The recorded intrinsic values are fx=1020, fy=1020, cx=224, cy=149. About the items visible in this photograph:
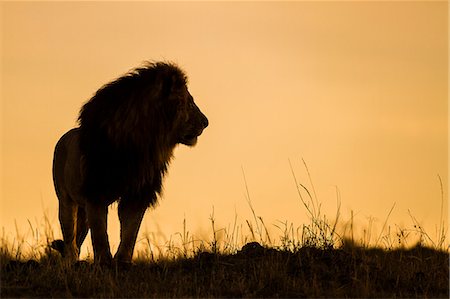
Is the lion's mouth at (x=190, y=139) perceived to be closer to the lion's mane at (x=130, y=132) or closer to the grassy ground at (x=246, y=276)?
the lion's mane at (x=130, y=132)

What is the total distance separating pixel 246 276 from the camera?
8.10 meters

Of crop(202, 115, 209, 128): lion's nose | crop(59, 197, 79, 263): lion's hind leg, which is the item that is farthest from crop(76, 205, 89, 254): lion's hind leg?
crop(202, 115, 209, 128): lion's nose

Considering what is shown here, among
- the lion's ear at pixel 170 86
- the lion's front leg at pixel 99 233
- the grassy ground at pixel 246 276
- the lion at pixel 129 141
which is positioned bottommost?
the grassy ground at pixel 246 276

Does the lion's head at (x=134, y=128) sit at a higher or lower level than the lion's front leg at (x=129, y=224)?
higher

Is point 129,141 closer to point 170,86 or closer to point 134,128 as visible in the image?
point 134,128

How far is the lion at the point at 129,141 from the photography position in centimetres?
902

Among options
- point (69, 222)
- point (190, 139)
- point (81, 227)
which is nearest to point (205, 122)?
point (190, 139)

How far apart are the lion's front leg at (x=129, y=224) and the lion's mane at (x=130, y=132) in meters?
0.08

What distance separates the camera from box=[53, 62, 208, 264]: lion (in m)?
9.02

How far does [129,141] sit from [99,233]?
855 mm

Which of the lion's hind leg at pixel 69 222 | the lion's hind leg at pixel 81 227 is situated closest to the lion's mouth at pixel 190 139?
the lion's hind leg at pixel 69 222

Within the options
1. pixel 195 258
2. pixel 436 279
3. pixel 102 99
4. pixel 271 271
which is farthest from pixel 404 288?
pixel 102 99

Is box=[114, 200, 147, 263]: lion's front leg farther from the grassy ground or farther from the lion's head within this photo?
the grassy ground

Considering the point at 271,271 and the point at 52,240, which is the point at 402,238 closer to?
the point at 271,271
